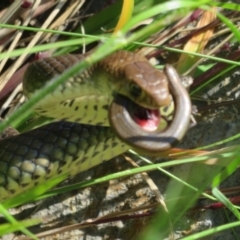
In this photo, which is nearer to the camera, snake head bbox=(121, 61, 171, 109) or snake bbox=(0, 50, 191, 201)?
snake head bbox=(121, 61, 171, 109)

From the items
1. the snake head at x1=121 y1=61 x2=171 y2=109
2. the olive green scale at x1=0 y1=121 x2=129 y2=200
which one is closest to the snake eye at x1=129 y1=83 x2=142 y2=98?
the snake head at x1=121 y1=61 x2=171 y2=109

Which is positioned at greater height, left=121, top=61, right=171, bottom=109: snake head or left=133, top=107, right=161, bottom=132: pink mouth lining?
left=121, top=61, right=171, bottom=109: snake head

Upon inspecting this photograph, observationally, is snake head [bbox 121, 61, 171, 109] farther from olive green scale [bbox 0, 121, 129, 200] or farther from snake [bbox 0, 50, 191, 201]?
olive green scale [bbox 0, 121, 129, 200]

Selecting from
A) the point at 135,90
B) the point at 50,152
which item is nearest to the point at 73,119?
the point at 50,152

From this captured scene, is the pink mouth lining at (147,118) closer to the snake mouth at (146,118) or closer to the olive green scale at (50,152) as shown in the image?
the snake mouth at (146,118)

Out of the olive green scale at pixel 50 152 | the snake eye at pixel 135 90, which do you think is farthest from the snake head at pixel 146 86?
the olive green scale at pixel 50 152

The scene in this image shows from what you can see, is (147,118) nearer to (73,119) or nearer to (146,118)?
(146,118)
